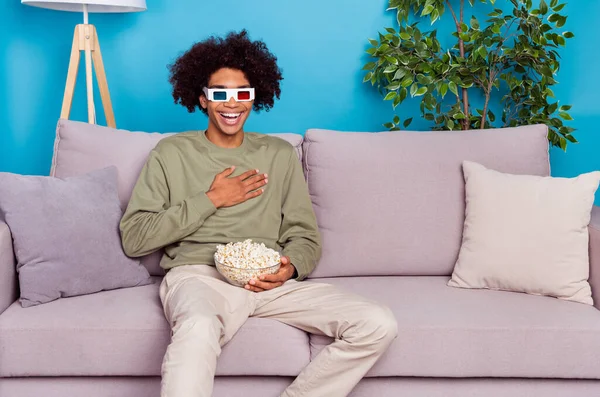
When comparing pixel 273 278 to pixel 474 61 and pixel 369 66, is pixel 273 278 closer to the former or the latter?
pixel 369 66

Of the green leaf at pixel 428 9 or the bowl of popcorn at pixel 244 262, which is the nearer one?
the bowl of popcorn at pixel 244 262

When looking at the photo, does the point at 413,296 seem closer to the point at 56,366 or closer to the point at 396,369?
the point at 396,369

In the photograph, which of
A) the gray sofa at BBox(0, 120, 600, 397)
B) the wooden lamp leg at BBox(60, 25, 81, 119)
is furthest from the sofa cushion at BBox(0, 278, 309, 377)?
the wooden lamp leg at BBox(60, 25, 81, 119)

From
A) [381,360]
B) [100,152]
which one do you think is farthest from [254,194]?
[381,360]

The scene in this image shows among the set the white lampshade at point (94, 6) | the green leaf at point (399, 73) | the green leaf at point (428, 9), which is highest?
the green leaf at point (428, 9)

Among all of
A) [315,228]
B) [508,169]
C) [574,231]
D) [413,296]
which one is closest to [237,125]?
[315,228]

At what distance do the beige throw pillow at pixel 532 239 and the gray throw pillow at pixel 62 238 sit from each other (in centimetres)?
103

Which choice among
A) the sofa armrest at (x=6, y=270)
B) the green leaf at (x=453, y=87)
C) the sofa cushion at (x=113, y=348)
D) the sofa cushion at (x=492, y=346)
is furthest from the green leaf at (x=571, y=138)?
the sofa armrest at (x=6, y=270)

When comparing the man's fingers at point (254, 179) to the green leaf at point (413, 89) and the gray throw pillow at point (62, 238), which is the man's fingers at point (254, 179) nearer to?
the gray throw pillow at point (62, 238)

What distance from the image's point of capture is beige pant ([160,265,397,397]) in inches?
69.3

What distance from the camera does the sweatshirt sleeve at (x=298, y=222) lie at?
7.48ft

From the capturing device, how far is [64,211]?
7.09ft

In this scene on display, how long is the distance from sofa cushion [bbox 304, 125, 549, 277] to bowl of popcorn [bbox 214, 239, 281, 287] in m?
A: 0.36

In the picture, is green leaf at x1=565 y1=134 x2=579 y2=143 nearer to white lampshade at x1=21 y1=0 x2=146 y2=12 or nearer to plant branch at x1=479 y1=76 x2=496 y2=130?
plant branch at x1=479 y1=76 x2=496 y2=130
